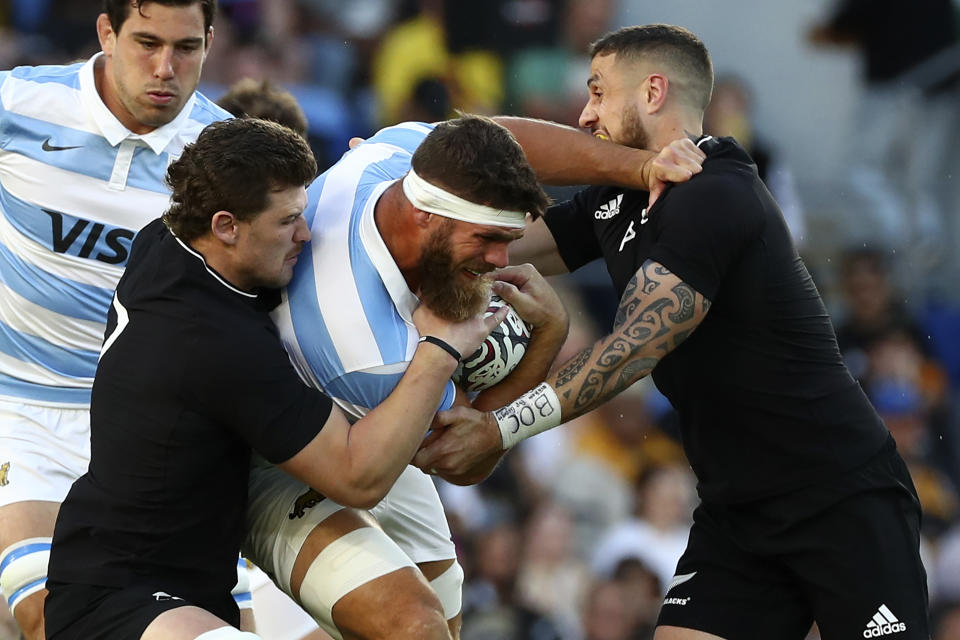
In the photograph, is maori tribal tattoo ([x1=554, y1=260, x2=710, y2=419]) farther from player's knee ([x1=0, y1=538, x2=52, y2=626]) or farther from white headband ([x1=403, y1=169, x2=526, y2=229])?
player's knee ([x1=0, y1=538, x2=52, y2=626])

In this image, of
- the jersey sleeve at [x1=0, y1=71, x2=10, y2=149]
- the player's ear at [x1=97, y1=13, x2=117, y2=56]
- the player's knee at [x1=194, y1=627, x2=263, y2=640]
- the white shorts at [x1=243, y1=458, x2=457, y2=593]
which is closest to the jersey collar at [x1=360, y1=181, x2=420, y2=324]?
the white shorts at [x1=243, y1=458, x2=457, y2=593]

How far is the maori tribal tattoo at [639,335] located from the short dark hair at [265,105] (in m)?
2.54

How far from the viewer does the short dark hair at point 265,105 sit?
6.48 metres

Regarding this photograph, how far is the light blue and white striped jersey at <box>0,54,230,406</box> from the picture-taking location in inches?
200

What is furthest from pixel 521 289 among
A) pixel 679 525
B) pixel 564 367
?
pixel 679 525

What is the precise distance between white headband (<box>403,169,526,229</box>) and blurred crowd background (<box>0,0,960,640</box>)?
16.3 ft

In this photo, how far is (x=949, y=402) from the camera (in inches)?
361

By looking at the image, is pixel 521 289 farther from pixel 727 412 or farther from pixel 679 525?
pixel 679 525

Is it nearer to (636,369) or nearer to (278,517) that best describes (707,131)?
(636,369)

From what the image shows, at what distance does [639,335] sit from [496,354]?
1.63ft

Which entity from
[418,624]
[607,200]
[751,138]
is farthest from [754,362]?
[751,138]

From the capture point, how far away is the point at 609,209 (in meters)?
5.02

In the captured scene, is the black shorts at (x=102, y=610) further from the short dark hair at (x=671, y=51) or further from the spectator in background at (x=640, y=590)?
the spectator in background at (x=640, y=590)

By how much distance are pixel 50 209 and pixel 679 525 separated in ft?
→ 16.4
